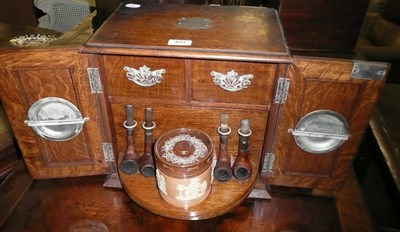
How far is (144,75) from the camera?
2.84ft

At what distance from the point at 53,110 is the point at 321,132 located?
2.64ft

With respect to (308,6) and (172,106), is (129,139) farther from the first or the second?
(308,6)

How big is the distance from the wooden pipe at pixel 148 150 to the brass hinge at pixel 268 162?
0.36 meters

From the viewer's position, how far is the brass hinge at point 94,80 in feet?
2.80

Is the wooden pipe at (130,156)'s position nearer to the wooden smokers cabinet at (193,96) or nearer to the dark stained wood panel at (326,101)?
the wooden smokers cabinet at (193,96)

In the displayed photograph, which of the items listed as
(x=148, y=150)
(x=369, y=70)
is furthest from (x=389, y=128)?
(x=148, y=150)

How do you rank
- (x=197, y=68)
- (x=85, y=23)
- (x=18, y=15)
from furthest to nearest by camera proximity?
(x=18, y=15) < (x=85, y=23) < (x=197, y=68)

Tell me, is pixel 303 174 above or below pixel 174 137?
below

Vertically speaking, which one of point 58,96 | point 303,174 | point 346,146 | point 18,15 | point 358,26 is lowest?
point 18,15

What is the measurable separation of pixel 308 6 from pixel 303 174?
0.60 meters

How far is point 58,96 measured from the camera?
34.9 inches

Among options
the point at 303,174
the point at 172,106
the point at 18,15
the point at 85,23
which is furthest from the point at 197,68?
the point at 18,15

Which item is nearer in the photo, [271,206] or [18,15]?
[271,206]

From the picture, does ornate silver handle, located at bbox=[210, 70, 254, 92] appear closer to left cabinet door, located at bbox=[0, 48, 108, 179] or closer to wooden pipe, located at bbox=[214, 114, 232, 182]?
wooden pipe, located at bbox=[214, 114, 232, 182]
